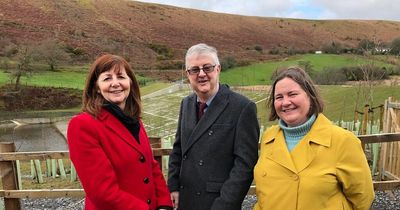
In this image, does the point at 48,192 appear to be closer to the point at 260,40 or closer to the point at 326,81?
the point at 326,81

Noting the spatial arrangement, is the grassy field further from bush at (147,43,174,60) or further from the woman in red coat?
bush at (147,43,174,60)

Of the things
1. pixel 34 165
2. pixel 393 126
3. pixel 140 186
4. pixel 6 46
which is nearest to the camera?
pixel 140 186

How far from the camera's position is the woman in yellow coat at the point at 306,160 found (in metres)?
2.12

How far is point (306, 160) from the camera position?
2.19 meters

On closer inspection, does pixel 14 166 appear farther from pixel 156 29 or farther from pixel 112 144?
pixel 156 29

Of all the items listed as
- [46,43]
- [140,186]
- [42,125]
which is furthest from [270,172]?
[46,43]

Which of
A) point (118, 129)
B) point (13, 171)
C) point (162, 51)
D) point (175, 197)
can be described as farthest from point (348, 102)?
point (162, 51)

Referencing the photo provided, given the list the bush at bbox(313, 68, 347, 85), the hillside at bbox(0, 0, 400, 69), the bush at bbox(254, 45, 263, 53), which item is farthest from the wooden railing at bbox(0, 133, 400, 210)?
the bush at bbox(254, 45, 263, 53)

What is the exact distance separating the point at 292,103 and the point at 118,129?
1025mm

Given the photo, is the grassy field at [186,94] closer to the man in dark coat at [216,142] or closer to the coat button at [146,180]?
the man in dark coat at [216,142]

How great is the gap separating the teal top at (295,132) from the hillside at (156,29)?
158 feet

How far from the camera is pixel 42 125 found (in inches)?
925

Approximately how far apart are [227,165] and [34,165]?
7.65 metres

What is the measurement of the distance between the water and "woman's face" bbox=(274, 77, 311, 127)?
13.2m
